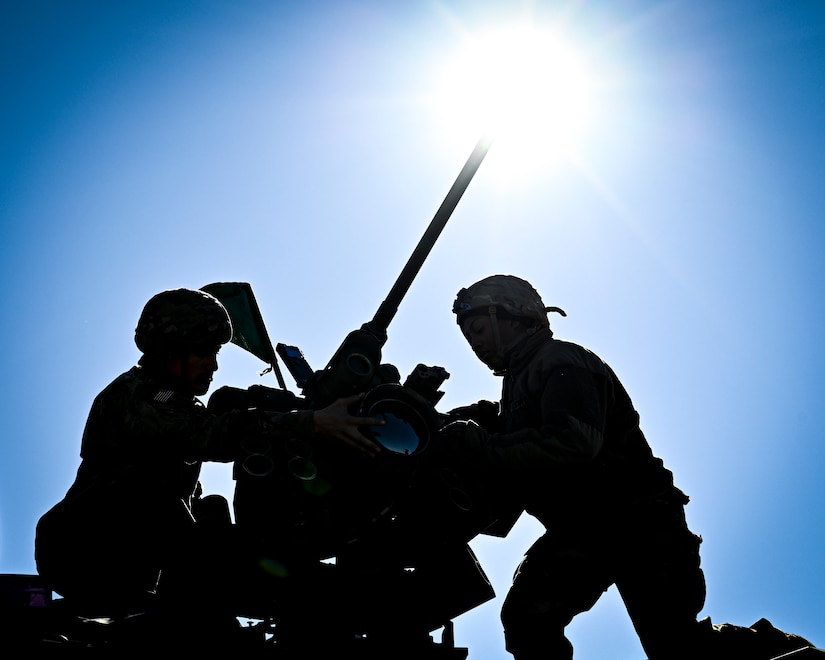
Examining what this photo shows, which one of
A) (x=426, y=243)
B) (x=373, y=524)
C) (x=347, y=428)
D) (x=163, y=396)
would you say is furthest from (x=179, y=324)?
(x=426, y=243)

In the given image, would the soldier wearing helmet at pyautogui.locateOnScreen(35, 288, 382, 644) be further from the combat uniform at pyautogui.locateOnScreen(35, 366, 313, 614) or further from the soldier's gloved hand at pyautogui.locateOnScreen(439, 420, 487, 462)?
the soldier's gloved hand at pyautogui.locateOnScreen(439, 420, 487, 462)

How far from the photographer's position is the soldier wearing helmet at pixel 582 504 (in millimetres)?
4086

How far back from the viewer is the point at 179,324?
452 centimetres

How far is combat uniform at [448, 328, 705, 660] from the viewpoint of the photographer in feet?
13.4

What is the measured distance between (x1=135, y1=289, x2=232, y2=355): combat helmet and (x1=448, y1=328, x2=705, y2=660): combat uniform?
1702 mm

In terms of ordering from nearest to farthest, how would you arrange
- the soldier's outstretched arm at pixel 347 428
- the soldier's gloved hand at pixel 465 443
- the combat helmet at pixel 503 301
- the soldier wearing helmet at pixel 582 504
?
the soldier's outstretched arm at pixel 347 428 < the soldier wearing helmet at pixel 582 504 < the soldier's gloved hand at pixel 465 443 < the combat helmet at pixel 503 301

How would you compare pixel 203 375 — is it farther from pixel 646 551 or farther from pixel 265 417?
pixel 646 551

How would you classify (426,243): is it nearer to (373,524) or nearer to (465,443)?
(465,443)

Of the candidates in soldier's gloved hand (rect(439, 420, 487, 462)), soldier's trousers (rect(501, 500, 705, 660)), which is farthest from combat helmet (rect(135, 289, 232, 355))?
soldier's trousers (rect(501, 500, 705, 660))

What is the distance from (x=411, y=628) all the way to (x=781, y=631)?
87.0 inches

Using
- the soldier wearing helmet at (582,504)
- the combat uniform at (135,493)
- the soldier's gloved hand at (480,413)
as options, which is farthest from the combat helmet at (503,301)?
the combat uniform at (135,493)

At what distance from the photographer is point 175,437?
13.3 feet

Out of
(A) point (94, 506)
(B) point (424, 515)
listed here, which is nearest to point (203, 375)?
(A) point (94, 506)

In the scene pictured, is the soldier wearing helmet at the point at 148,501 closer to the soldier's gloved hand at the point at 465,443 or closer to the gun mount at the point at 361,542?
the gun mount at the point at 361,542
